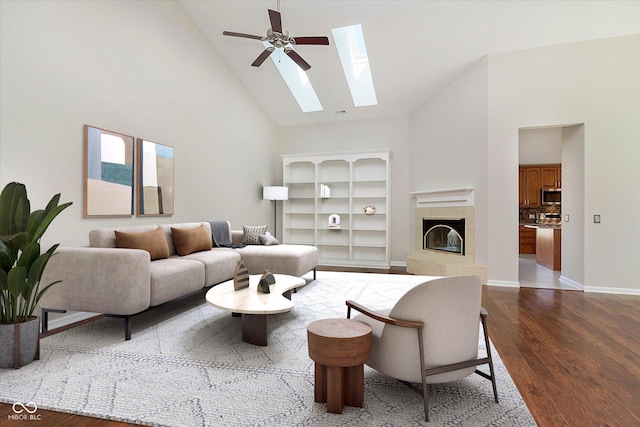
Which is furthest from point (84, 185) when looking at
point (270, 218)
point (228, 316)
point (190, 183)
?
point (270, 218)

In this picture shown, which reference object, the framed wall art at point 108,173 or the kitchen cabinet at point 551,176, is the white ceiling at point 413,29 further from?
the kitchen cabinet at point 551,176

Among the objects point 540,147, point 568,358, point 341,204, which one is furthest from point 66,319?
point 540,147

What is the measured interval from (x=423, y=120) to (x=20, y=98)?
19.2 ft

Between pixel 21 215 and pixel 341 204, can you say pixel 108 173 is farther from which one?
pixel 341 204

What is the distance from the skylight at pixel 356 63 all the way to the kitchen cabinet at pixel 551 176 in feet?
17.2

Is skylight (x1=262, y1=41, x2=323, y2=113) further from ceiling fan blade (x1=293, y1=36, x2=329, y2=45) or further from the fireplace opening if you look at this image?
the fireplace opening

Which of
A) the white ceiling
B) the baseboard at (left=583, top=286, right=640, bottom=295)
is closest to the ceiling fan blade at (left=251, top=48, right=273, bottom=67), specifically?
the white ceiling

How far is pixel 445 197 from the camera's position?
565 centimetres

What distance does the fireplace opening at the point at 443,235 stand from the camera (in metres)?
5.47

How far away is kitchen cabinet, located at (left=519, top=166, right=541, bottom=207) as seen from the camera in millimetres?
8570

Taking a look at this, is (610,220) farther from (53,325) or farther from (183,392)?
(53,325)

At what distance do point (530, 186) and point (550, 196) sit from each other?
1.83ft

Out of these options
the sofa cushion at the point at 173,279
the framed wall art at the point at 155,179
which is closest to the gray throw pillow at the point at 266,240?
the framed wall art at the point at 155,179

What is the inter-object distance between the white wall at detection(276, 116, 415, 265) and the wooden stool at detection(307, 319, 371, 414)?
17.1 feet
